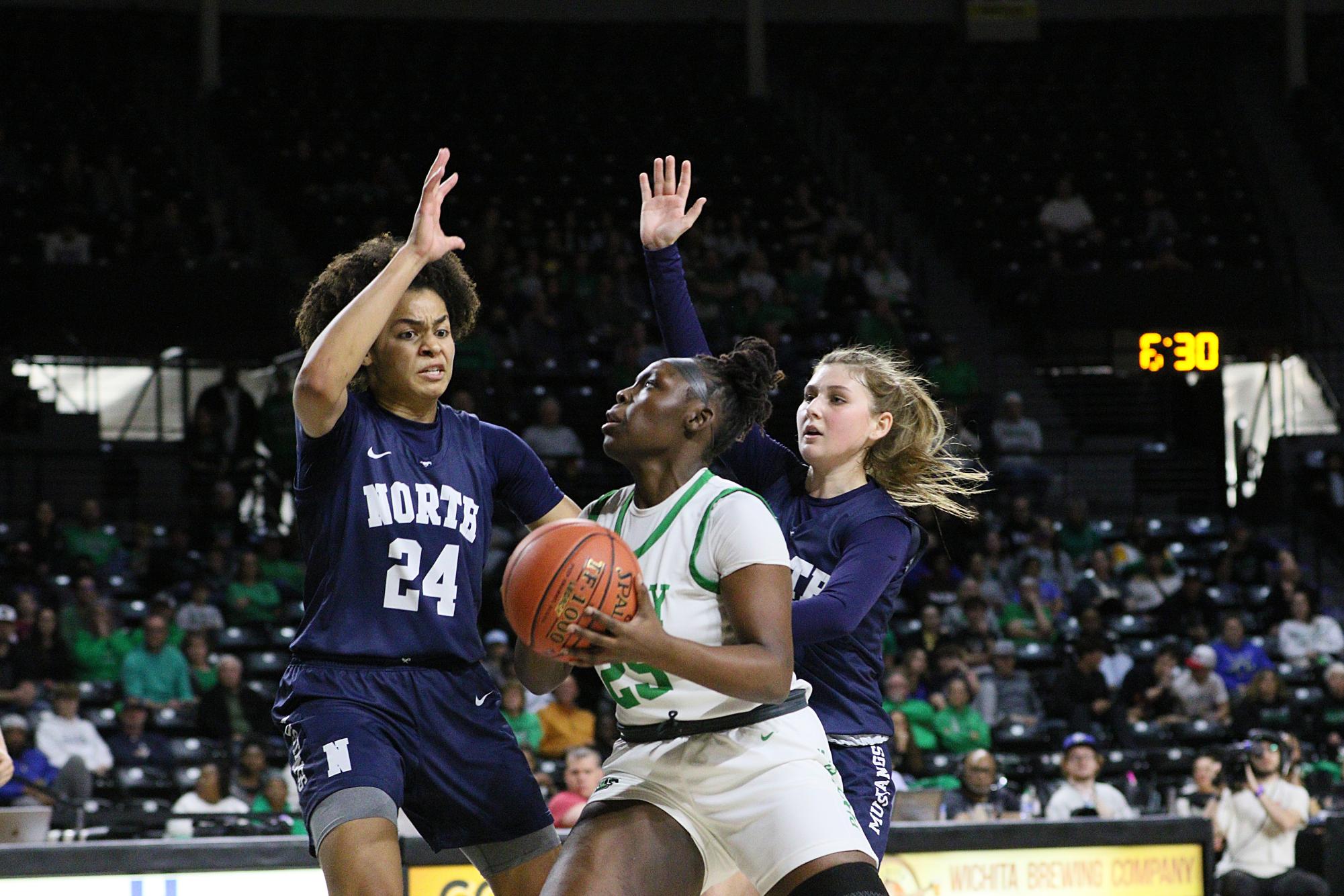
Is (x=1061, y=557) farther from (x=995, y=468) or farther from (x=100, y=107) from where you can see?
(x=100, y=107)

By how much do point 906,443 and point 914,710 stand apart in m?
7.18

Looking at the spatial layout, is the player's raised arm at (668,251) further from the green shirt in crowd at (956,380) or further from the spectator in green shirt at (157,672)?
the green shirt in crowd at (956,380)

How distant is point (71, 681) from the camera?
10688 millimetres

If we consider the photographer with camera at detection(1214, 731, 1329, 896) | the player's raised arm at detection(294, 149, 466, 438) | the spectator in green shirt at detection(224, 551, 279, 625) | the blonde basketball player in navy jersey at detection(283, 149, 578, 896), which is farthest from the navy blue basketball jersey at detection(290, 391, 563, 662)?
the spectator in green shirt at detection(224, 551, 279, 625)

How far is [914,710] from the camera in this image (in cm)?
1113

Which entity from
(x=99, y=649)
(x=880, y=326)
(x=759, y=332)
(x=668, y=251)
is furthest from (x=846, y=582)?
(x=880, y=326)

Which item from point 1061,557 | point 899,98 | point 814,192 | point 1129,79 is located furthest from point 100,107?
point 1129,79

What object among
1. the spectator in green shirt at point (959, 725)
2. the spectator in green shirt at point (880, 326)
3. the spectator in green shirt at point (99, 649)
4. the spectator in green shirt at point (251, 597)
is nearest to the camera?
the spectator in green shirt at point (99, 649)

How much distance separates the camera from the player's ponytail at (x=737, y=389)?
3.63m

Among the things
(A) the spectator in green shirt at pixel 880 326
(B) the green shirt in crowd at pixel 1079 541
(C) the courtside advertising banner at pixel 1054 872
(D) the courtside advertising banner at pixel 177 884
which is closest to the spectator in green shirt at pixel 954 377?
(A) the spectator in green shirt at pixel 880 326

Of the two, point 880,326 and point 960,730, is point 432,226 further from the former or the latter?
point 880,326

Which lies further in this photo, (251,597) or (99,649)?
(251,597)

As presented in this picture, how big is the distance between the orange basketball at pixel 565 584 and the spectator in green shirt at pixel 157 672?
809cm

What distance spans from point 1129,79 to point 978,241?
4444 mm
